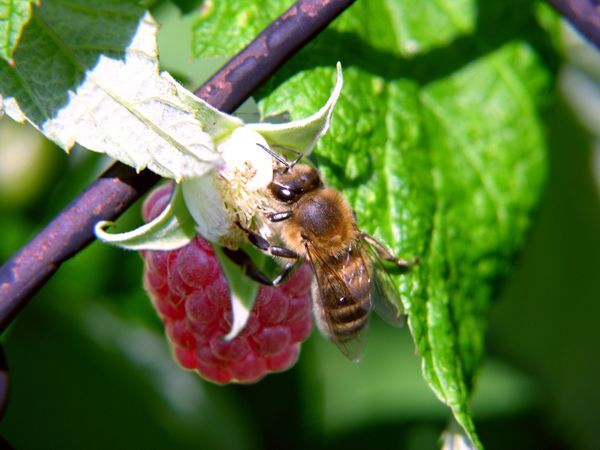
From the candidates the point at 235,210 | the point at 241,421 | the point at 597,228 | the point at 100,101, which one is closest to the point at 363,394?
the point at 241,421

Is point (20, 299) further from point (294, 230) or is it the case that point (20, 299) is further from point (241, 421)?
point (241, 421)

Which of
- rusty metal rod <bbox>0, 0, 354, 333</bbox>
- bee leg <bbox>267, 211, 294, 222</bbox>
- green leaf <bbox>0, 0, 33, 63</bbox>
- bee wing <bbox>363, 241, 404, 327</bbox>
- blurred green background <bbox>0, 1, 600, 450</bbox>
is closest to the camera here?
rusty metal rod <bbox>0, 0, 354, 333</bbox>

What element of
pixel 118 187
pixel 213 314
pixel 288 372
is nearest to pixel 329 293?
pixel 213 314

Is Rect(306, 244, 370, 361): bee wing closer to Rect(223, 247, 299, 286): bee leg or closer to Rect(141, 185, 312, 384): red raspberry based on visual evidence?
Rect(141, 185, 312, 384): red raspberry

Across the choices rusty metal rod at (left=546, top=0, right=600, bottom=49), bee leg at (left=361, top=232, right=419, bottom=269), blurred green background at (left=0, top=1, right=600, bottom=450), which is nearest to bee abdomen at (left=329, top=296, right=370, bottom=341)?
bee leg at (left=361, top=232, right=419, bottom=269)

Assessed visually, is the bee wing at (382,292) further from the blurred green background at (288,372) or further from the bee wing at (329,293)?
the blurred green background at (288,372)

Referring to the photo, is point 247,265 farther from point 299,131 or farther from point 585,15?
point 585,15
